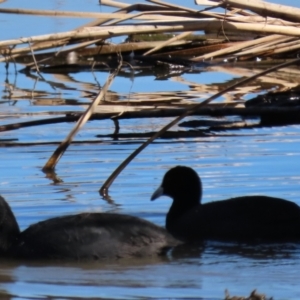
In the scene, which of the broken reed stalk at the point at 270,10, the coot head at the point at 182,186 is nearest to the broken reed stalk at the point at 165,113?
the broken reed stalk at the point at 270,10

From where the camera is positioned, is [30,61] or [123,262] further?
[30,61]

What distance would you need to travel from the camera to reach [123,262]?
658 cm

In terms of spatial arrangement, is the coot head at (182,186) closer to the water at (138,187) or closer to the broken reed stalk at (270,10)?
the water at (138,187)

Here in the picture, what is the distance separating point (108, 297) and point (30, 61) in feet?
32.2

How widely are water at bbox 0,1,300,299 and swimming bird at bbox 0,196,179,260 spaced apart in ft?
0.34

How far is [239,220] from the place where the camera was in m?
7.48

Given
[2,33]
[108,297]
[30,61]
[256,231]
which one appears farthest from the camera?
[2,33]

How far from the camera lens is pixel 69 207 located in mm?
7863

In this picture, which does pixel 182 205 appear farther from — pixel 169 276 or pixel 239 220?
pixel 169 276

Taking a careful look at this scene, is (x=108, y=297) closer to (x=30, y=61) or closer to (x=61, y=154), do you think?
(x=61, y=154)

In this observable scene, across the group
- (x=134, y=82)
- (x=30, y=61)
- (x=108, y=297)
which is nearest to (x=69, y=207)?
(x=108, y=297)

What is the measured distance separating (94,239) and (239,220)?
124cm

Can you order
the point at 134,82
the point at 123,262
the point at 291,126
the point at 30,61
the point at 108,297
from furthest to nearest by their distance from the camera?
the point at 30,61 → the point at 134,82 → the point at 291,126 → the point at 123,262 → the point at 108,297

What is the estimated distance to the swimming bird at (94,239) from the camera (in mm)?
6652
